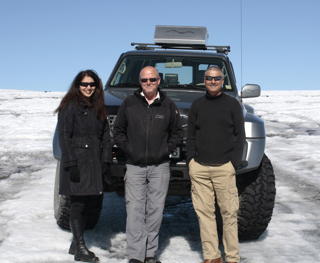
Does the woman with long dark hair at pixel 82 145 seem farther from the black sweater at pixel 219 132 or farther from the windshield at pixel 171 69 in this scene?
the windshield at pixel 171 69

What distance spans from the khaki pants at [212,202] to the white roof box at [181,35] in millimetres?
3014

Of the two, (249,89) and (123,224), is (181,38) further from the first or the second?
(123,224)

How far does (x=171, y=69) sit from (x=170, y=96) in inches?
36.0

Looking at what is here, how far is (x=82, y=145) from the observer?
3184 millimetres

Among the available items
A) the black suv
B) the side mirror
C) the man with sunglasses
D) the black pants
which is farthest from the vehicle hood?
the black pants

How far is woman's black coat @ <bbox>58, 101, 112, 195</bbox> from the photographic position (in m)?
3.15

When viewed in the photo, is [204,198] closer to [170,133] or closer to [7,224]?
[170,133]

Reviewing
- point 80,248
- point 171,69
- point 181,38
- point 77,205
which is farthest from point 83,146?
point 181,38

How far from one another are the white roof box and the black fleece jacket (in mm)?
2716

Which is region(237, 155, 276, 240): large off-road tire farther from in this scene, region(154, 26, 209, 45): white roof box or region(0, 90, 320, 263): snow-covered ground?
region(154, 26, 209, 45): white roof box

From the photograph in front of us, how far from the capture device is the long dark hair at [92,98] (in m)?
3.23

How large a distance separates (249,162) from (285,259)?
2.90 ft

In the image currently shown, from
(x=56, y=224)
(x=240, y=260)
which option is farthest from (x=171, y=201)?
(x=240, y=260)

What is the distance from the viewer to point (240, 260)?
332 cm
